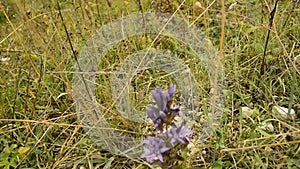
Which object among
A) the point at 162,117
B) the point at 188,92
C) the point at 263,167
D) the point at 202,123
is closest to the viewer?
the point at 162,117

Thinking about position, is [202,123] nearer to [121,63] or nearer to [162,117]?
[121,63]

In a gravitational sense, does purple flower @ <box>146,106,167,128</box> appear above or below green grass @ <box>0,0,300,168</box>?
above

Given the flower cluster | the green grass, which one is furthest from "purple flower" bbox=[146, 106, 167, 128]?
the green grass

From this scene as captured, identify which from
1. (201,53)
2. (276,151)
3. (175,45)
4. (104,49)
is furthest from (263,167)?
(104,49)

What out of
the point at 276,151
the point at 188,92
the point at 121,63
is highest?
the point at 121,63

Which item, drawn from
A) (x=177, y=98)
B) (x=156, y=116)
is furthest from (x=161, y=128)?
(x=177, y=98)

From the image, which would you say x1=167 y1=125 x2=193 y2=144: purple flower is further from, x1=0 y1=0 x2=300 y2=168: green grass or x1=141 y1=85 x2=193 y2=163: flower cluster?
x1=0 y1=0 x2=300 y2=168: green grass

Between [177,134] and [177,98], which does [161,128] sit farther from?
[177,98]

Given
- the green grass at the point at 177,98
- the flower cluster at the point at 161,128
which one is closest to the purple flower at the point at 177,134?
the flower cluster at the point at 161,128
